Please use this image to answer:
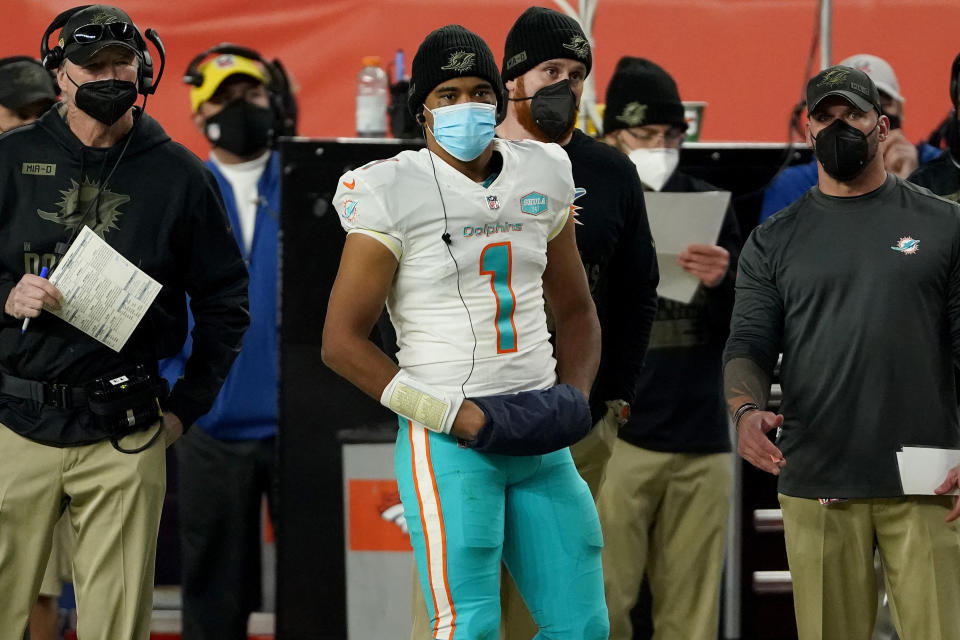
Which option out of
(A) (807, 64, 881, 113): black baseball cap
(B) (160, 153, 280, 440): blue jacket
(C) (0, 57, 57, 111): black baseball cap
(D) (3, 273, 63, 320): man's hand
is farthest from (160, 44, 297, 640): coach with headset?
(A) (807, 64, 881, 113): black baseball cap

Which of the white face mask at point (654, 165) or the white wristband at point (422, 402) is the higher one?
the white face mask at point (654, 165)

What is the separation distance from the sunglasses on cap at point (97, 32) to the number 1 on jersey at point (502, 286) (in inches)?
45.0

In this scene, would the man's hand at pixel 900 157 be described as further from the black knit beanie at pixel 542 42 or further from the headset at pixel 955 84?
the black knit beanie at pixel 542 42

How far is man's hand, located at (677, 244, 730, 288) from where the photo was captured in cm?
412

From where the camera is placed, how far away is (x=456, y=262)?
2887 millimetres

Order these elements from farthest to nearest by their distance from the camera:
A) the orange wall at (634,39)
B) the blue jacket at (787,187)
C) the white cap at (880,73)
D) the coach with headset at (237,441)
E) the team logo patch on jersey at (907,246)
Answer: the orange wall at (634,39)
the white cap at (880,73)
the blue jacket at (787,187)
the coach with headset at (237,441)
the team logo patch on jersey at (907,246)

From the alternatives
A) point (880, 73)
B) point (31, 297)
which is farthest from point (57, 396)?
point (880, 73)

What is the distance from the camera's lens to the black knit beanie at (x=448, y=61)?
2953 mm

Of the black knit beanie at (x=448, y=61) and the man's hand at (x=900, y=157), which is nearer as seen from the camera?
the black knit beanie at (x=448, y=61)

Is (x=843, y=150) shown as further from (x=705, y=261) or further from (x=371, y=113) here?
(x=371, y=113)

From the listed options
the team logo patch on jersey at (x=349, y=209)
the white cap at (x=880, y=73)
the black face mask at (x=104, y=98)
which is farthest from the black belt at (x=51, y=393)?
the white cap at (x=880, y=73)

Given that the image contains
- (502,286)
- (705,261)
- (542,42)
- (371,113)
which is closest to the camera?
(502,286)

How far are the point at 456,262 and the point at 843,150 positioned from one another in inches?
40.5

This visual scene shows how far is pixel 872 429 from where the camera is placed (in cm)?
329
